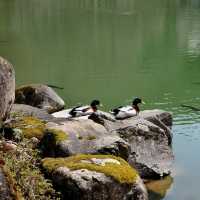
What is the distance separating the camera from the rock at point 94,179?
14172mm

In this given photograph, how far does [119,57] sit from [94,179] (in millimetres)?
40100

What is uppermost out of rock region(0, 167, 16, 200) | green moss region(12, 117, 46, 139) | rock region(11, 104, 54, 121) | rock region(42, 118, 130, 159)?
rock region(0, 167, 16, 200)

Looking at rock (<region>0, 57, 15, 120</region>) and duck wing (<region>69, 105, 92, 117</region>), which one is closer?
rock (<region>0, 57, 15, 120</region>)

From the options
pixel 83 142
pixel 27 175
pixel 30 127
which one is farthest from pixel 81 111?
pixel 27 175

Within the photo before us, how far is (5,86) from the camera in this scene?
49.1 feet

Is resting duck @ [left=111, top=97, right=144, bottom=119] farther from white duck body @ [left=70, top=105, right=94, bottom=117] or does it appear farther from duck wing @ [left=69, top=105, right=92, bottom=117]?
duck wing @ [left=69, top=105, right=92, bottom=117]

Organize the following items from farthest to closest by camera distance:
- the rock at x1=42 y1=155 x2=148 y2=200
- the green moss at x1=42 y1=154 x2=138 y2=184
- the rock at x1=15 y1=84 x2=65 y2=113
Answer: the rock at x1=15 y1=84 x2=65 y2=113, the green moss at x1=42 y1=154 x2=138 y2=184, the rock at x1=42 y1=155 x2=148 y2=200

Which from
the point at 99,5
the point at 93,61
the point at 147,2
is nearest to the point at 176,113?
the point at 93,61

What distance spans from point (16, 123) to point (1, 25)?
53.1 meters

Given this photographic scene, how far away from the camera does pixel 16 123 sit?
17562mm

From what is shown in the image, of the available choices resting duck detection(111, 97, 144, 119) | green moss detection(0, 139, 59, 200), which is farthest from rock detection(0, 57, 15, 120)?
resting duck detection(111, 97, 144, 119)

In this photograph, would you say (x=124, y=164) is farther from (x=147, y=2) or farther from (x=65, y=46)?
(x=147, y=2)

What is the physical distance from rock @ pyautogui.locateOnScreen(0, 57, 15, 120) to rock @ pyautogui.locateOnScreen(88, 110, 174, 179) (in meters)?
5.27

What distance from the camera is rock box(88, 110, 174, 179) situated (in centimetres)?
1962
